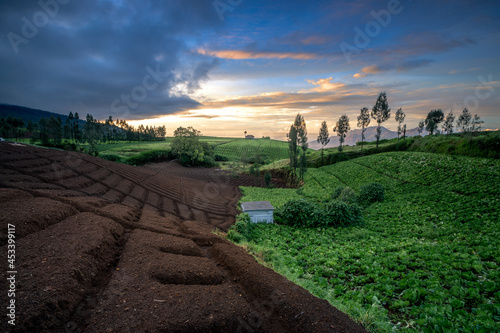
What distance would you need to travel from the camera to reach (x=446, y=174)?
82.4ft

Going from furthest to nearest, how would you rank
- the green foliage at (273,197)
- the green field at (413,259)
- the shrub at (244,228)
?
the green foliage at (273,197), the shrub at (244,228), the green field at (413,259)

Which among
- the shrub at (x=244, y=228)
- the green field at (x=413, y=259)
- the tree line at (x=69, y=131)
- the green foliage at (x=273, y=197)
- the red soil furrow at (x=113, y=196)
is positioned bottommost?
the green foliage at (x=273, y=197)

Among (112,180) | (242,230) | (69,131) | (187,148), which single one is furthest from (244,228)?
(69,131)

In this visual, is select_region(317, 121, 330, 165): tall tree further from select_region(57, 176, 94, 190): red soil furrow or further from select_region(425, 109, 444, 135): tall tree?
select_region(57, 176, 94, 190): red soil furrow

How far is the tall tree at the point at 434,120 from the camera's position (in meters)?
72.8

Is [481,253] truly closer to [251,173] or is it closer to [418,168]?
[418,168]

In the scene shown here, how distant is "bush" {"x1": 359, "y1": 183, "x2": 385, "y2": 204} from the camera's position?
959 inches

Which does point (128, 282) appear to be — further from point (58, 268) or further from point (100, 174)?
point (100, 174)

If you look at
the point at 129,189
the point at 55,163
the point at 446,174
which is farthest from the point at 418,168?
the point at 55,163

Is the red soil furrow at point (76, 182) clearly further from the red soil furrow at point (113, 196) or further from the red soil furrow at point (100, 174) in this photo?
the red soil furrow at point (113, 196)

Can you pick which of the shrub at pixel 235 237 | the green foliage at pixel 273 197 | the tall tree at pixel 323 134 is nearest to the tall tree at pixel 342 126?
the tall tree at pixel 323 134

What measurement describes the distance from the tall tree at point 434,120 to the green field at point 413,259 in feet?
209

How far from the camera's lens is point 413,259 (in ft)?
29.6

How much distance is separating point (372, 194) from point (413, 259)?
17018 mm
